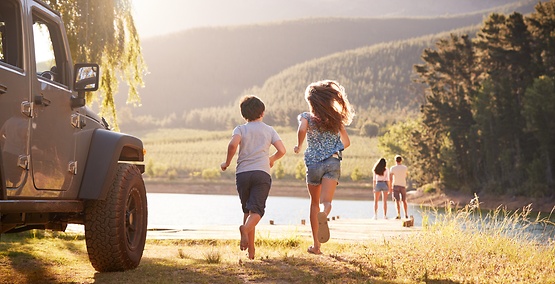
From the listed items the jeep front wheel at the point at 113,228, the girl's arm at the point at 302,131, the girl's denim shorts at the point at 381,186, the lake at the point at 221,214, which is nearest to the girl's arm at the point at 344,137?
the girl's arm at the point at 302,131

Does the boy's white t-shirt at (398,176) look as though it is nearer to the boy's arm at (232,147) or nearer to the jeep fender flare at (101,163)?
the boy's arm at (232,147)

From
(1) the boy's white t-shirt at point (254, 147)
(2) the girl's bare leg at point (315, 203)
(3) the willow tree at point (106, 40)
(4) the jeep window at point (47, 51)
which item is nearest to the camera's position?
(4) the jeep window at point (47, 51)

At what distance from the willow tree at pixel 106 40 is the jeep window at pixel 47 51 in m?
7.12

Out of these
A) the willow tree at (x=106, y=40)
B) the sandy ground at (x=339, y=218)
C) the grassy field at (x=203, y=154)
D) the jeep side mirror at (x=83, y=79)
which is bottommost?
the sandy ground at (x=339, y=218)

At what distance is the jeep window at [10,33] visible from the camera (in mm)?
6695

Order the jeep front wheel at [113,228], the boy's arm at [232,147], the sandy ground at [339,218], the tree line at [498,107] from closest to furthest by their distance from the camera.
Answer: the jeep front wheel at [113,228] → the boy's arm at [232,147] → the sandy ground at [339,218] → the tree line at [498,107]

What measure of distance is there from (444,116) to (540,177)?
9560 mm

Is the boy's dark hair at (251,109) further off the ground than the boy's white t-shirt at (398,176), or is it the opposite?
the boy's dark hair at (251,109)

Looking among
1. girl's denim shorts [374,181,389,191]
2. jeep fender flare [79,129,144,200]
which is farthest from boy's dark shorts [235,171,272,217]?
girl's denim shorts [374,181,389,191]

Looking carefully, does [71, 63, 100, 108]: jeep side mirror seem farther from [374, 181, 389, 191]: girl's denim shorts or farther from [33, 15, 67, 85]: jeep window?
[374, 181, 389, 191]: girl's denim shorts

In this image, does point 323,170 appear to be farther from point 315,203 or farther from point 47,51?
point 47,51

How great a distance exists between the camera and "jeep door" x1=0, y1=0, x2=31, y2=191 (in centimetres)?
609

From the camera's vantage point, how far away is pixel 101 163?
25.7ft

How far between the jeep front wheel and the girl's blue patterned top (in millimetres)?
2392
